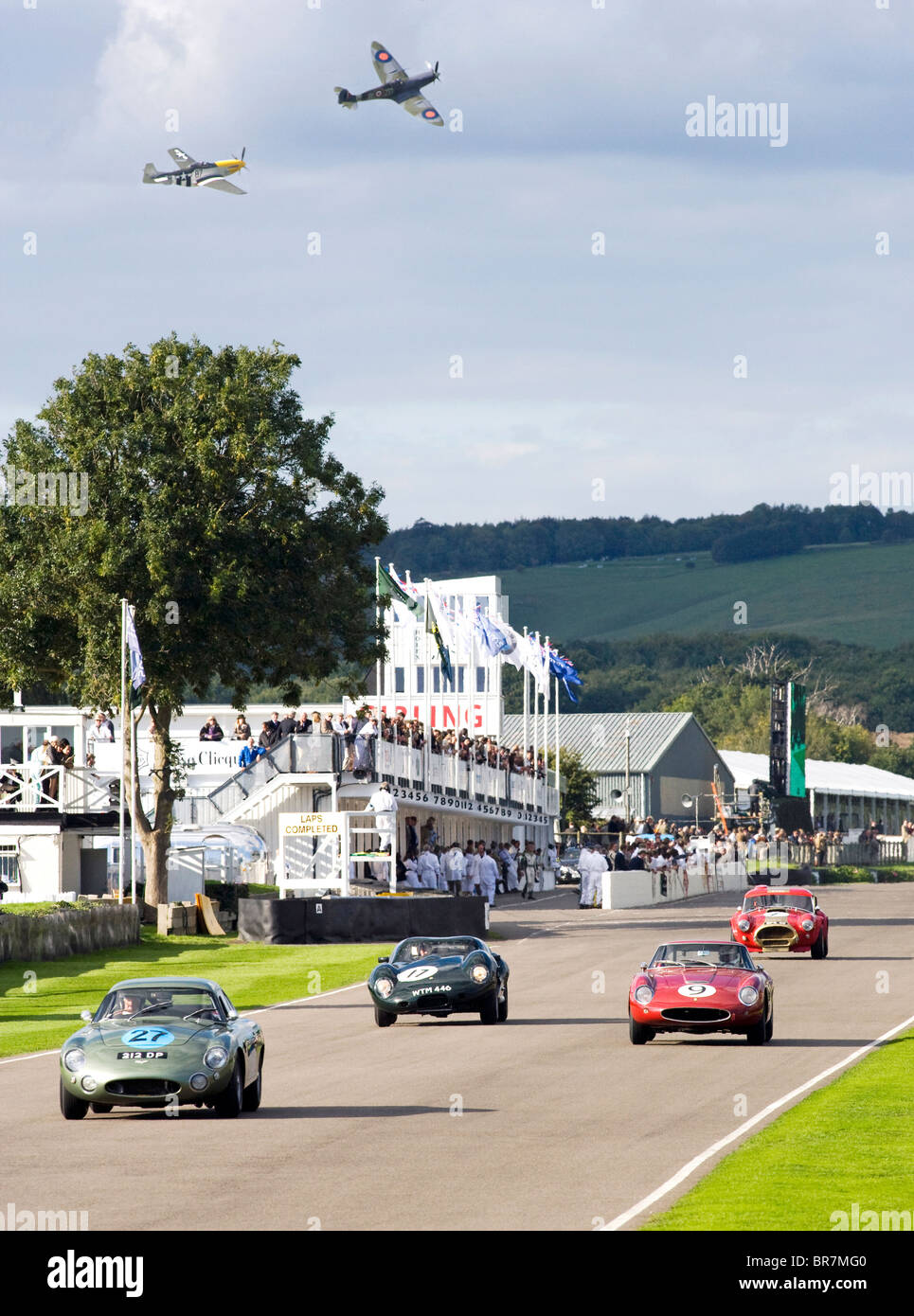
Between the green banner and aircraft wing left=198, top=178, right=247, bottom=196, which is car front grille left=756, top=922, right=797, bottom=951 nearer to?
aircraft wing left=198, top=178, right=247, bottom=196

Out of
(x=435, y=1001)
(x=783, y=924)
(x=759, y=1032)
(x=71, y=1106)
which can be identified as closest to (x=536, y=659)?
(x=783, y=924)

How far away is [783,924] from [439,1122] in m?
20.8

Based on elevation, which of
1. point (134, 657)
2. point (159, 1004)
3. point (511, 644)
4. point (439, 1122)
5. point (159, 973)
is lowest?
point (159, 973)

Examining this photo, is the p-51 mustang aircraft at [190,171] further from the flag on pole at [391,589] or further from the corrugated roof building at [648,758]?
the corrugated roof building at [648,758]

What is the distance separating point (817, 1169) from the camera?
13188 millimetres

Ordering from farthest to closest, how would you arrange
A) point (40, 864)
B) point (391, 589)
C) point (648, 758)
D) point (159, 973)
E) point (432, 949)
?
point (648, 758), point (391, 589), point (40, 864), point (159, 973), point (432, 949)

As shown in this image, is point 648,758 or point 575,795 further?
point 648,758

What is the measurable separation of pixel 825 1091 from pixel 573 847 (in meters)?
62.2

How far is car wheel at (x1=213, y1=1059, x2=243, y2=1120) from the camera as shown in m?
16.1

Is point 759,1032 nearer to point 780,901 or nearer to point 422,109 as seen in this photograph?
point 780,901

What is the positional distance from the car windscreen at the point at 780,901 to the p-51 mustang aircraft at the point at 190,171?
24144mm

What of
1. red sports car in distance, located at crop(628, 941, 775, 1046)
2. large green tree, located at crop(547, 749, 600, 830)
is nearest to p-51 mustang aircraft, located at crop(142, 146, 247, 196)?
red sports car in distance, located at crop(628, 941, 775, 1046)
